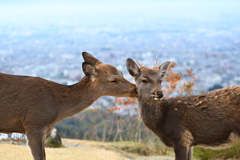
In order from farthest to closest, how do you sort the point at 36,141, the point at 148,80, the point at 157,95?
the point at 148,80, the point at 157,95, the point at 36,141

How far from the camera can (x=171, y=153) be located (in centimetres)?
1398

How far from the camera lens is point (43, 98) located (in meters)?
7.78

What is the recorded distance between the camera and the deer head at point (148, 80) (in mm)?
8367

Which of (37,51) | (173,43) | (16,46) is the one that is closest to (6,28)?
(16,46)

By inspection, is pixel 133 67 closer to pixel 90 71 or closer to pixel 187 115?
pixel 90 71

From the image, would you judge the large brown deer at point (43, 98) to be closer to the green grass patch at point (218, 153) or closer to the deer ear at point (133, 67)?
the deer ear at point (133, 67)

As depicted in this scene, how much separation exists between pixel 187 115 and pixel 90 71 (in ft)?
8.21

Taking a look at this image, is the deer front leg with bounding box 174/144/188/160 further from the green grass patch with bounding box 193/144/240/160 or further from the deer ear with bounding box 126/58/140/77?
the green grass patch with bounding box 193/144/240/160

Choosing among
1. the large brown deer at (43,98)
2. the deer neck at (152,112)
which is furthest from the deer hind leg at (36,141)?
the deer neck at (152,112)

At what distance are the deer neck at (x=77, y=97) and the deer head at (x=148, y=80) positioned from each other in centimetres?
108

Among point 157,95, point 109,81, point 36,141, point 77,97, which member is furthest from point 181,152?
point 36,141

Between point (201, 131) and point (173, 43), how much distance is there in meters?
71.9

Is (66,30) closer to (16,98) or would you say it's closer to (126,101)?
(126,101)

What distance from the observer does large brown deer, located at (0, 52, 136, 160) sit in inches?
296
